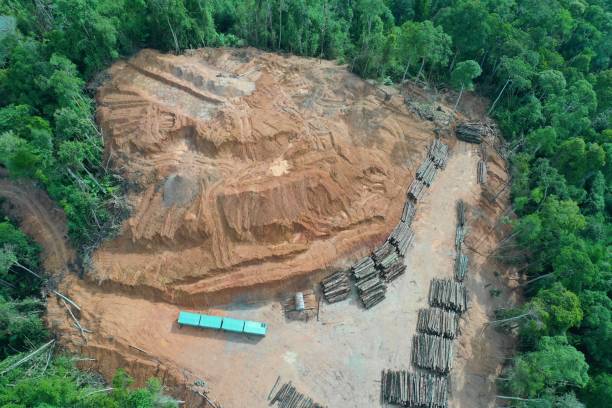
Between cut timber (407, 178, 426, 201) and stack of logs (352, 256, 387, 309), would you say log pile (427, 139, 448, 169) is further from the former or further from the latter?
stack of logs (352, 256, 387, 309)

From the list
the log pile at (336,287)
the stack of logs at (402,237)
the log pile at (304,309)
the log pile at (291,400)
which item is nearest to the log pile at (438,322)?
the stack of logs at (402,237)

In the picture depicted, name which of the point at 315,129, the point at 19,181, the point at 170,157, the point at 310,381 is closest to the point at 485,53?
the point at 315,129

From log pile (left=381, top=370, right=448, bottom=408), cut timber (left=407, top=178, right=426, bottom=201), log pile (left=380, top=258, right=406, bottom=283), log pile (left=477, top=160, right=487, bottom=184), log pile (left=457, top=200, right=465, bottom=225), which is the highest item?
log pile (left=477, top=160, right=487, bottom=184)

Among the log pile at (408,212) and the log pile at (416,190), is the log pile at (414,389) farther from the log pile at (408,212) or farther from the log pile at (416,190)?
the log pile at (416,190)

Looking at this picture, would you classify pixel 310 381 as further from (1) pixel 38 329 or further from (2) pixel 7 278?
(2) pixel 7 278

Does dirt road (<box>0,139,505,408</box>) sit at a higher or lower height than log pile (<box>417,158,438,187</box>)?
lower

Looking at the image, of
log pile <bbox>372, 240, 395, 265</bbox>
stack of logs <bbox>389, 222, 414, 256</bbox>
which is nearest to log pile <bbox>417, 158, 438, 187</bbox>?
stack of logs <bbox>389, 222, 414, 256</bbox>

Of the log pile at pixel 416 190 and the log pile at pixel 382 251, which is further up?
the log pile at pixel 416 190
